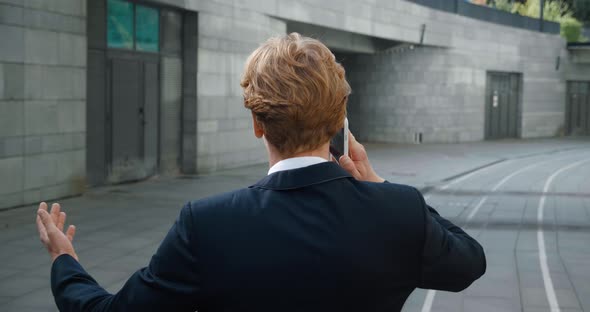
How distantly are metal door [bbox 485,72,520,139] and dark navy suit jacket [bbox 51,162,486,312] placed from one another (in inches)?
1221

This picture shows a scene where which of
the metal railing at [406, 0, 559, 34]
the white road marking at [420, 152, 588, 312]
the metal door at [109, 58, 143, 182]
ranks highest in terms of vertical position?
the metal railing at [406, 0, 559, 34]

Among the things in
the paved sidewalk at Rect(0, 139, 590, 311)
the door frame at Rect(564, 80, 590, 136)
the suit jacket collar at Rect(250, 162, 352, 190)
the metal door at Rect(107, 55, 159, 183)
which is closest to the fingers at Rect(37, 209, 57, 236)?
the suit jacket collar at Rect(250, 162, 352, 190)

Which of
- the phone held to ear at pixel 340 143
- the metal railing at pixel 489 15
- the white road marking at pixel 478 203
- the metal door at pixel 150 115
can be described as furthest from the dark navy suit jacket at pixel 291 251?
the metal railing at pixel 489 15

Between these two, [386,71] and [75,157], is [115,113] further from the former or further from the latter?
[386,71]

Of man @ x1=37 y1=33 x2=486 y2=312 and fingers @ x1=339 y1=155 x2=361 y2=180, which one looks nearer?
man @ x1=37 y1=33 x2=486 y2=312

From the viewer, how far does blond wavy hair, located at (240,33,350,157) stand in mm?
1858

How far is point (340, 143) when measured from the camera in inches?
81.7

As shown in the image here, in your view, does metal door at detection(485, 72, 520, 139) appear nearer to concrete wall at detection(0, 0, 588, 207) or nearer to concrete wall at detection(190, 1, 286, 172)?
concrete wall at detection(0, 0, 588, 207)

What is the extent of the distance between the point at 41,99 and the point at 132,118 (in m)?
3.17

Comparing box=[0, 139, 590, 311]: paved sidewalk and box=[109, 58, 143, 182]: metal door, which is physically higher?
box=[109, 58, 143, 182]: metal door

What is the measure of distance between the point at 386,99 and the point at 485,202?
53.4 ft

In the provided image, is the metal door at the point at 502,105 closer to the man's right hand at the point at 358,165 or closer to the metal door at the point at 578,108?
the metal door at the point at 578,108

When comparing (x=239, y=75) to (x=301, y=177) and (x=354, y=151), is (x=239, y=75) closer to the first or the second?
(x=354, y=151)

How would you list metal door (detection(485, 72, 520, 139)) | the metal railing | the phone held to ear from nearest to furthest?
1. the phone held to ear
2. the metal railing
3. metal door (detection(485, 72, 520, 139))
